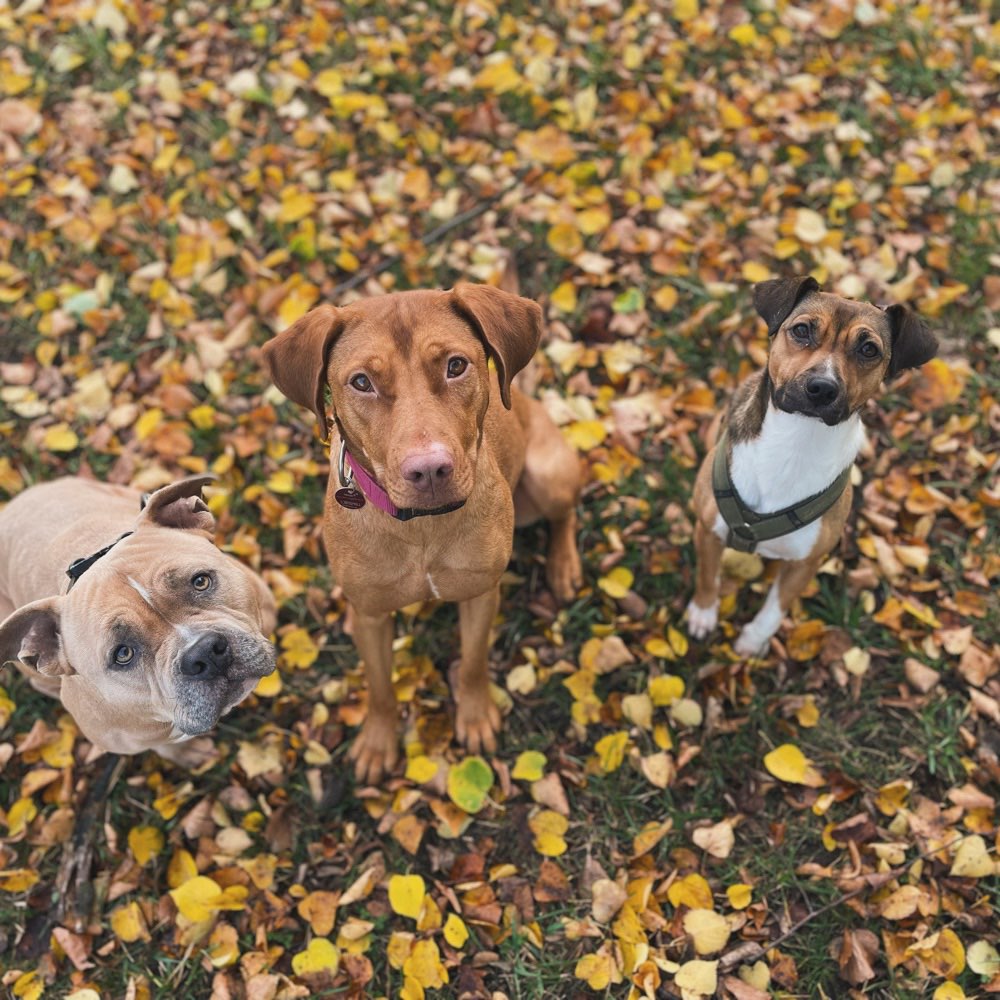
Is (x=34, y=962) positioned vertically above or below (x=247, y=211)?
below

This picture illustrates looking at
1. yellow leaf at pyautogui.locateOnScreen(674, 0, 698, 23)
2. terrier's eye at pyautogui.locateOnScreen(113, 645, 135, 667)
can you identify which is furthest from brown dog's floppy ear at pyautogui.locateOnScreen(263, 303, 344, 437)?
yellow leaf at pyautogui.locateOnScreen(674, 0, 698, 23)

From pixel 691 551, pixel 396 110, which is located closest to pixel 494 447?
pixel 691 551

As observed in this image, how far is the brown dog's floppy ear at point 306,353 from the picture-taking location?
120 inches

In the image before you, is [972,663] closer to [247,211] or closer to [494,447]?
[494,447]

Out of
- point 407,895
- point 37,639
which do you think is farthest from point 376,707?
point 37,639

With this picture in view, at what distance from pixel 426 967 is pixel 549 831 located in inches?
31.7

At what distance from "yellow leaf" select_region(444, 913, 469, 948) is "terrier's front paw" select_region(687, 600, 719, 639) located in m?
1.82

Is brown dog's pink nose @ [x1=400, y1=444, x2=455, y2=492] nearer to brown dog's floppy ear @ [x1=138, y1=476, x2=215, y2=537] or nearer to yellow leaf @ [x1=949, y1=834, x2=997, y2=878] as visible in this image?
brown dog's floppy ear @ [x1=138, y1=476, x2=215, y2=537]

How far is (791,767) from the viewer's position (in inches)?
168

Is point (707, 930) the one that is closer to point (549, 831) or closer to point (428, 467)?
point (549, 831)

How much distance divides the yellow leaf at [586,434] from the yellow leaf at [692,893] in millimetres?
2394

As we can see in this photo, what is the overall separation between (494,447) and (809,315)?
4.42ft

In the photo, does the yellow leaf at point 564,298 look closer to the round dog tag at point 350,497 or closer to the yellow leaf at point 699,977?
the round dog tag at point 350,497

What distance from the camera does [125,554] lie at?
3.36 meters
